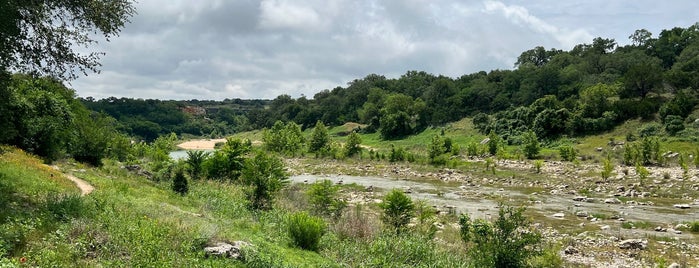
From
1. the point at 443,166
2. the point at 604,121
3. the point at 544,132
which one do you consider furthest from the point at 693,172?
the point at 544,132

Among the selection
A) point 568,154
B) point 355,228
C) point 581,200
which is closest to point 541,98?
point 568,154

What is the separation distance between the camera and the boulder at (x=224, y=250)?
33.3ft

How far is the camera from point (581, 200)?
29.7 meters

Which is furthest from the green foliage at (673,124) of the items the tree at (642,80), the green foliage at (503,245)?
the green foliage at (503,245)

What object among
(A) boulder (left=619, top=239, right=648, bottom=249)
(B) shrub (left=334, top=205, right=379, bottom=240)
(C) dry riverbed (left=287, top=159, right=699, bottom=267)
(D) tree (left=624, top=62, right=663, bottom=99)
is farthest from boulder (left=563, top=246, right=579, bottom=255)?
(D) tree (left=624, top=62, right=663, bottom=99)

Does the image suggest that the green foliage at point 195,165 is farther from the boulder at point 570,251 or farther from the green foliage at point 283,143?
the green foliage at point 283,143

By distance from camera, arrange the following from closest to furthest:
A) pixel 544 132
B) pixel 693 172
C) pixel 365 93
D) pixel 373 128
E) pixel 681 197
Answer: pixel 681 197
pixel 693 172
pixel 544 132
pixel 373 128
pixel 365 93

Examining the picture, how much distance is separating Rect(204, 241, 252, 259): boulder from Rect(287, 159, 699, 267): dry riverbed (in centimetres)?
1115

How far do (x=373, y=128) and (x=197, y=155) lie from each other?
89254 millimetres

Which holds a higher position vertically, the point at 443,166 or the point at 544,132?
the point at 544,132

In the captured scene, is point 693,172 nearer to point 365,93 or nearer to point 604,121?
point 604,121

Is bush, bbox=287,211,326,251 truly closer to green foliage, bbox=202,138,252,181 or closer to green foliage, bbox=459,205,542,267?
green foliage, bbox=459,205,542,267

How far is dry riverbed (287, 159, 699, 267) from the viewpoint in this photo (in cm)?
1731

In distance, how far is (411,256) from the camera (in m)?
13.4
